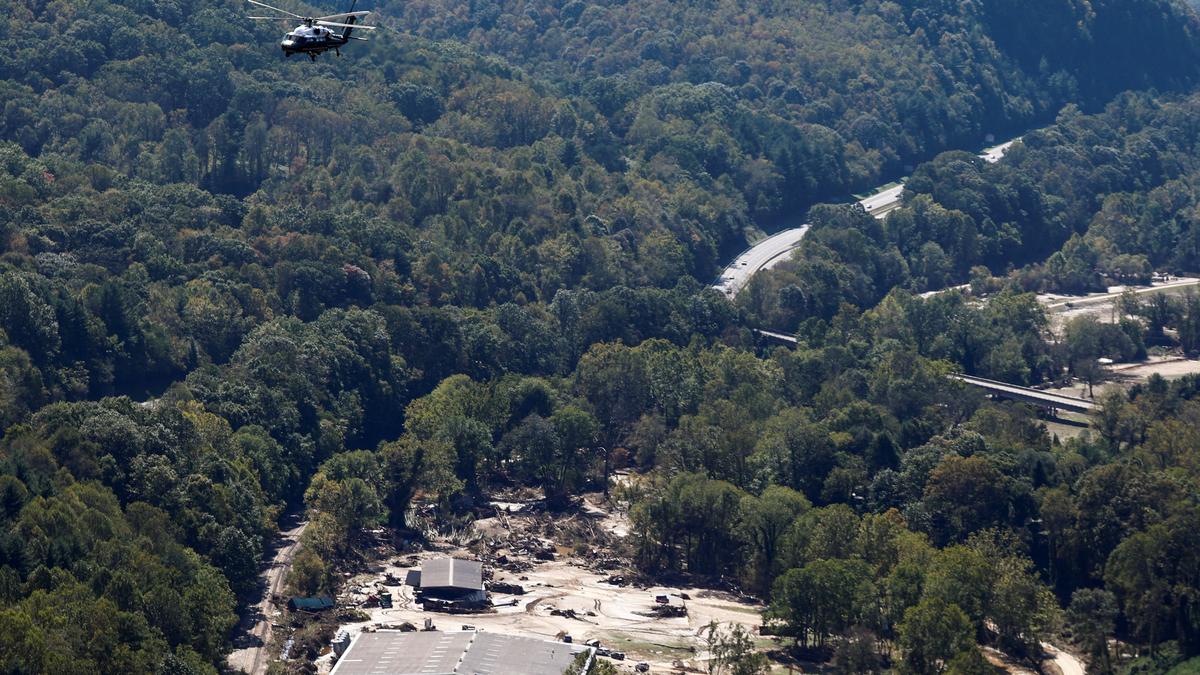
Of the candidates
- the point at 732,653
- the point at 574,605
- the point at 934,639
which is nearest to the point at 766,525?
the point at 574,605

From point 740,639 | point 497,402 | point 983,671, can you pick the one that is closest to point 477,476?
point 497,402

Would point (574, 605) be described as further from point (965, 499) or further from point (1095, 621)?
point (1095, 621)

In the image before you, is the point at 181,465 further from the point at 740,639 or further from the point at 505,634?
the point at 740,639

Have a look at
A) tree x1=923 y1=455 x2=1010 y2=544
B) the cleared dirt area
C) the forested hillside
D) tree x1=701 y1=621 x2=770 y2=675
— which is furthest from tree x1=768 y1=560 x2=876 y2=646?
tree x1=923 y1=455 x2=1010 y2=544

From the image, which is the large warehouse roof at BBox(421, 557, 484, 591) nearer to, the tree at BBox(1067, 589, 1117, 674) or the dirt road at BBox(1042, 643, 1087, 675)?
the dirt road at BBox(1042, 643, 1087, 675)

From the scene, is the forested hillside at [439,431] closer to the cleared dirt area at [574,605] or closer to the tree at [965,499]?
the tree at [965,499]

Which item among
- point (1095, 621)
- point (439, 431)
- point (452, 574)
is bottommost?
point (439, 431)
